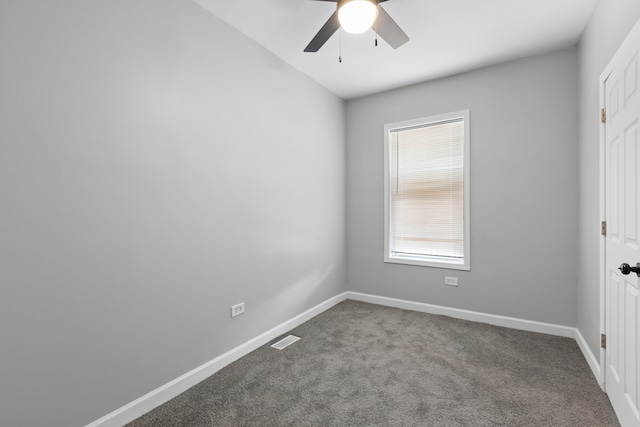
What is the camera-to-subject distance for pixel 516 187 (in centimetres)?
320

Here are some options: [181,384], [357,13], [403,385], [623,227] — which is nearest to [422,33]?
[357,13]

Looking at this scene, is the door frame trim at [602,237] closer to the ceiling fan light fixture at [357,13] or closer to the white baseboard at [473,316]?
the white baseboard at [473,316]

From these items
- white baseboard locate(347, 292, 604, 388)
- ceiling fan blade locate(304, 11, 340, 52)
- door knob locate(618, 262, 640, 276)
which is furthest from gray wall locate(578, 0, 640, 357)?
ceiling fan blade locate(304, 11, 340, 52)

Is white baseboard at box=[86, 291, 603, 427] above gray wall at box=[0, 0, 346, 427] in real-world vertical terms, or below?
below

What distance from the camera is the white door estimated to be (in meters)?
1.55

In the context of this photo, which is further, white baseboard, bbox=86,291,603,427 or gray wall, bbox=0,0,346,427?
white baseboard, bbox=86,291,603,427

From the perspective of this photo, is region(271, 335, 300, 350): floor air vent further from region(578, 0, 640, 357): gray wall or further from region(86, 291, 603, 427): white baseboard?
region(578, 0, 640, 357): gray wall

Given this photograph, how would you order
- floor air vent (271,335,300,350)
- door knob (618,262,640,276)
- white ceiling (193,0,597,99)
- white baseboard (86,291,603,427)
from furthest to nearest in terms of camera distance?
floor air vent (271,335,300,350)
white ceiling (193,0,597,99)
white baseboard (86,291,603,427)
door knob (618,262,640,276)

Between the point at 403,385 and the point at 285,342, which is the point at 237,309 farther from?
the point at 403,385

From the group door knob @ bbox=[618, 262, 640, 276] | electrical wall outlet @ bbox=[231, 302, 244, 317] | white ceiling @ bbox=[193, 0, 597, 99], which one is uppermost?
white ceiling @ bbox=[193, 0, 597, 99]

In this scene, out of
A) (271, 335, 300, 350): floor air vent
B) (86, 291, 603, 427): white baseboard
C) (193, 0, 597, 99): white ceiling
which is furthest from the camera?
(271, 335, 300, 350): floor air vent

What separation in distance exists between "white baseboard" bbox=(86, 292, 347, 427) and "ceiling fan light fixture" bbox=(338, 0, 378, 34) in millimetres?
2560

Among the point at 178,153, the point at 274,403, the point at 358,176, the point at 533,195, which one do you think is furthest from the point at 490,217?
the point at 178,153

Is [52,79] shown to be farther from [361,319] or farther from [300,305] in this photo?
[361,319]
